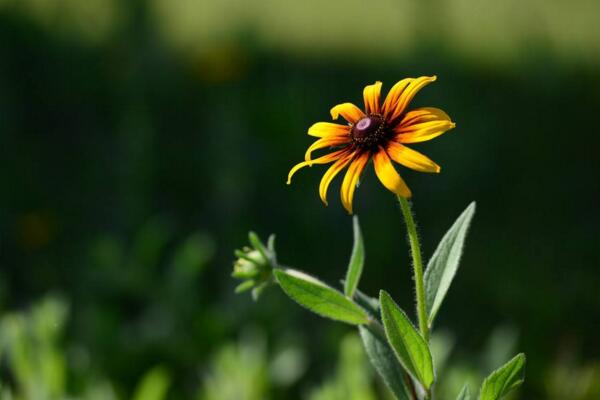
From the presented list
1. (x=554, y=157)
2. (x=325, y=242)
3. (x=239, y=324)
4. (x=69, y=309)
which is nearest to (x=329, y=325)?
(x=239, y=324)

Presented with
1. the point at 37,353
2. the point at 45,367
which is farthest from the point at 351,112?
the point at 37,353

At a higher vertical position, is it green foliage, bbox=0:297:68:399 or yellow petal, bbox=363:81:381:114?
yellow petal, bbox=363:81:381:114

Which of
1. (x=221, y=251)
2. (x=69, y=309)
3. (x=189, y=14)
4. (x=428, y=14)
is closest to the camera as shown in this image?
(x=69, y=309)

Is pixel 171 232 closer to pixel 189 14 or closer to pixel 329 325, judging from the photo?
pixel 329 325

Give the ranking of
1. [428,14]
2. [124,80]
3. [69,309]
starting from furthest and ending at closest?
[428,14]
[124,80]
[69,309]

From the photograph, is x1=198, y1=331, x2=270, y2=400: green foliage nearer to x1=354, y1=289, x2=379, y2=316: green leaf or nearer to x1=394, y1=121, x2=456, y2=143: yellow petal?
x1=354, y1=289, x2=379, y2=316: green leaf

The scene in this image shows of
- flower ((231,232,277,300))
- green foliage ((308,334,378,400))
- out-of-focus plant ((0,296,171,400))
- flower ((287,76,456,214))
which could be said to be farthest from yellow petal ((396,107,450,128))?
out-of-focus plant ((0,296,171,400))

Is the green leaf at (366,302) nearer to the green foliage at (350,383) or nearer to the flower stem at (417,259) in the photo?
the flower stem at (417,259)
